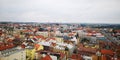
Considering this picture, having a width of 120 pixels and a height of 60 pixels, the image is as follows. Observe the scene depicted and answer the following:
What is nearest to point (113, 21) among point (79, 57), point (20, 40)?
point (79, 57)

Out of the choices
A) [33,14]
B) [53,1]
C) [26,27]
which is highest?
[53,1]

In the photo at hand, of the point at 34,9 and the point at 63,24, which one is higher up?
the point at 34,9

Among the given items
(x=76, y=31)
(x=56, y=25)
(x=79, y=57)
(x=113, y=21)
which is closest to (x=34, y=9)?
(x=56, y=25)

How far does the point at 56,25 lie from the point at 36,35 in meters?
0.66

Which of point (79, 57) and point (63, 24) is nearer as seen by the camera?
point (79, 57)

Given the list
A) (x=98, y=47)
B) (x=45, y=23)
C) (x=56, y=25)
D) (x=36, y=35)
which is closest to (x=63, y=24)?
(x=56, y=25)

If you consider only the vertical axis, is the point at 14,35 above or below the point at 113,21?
below

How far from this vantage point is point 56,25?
4.80 m

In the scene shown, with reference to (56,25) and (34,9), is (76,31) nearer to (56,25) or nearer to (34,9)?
(56,25)

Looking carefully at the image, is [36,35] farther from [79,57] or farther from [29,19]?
[79,57]

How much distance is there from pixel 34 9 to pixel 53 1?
589mm

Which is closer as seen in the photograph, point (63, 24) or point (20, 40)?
point (20, 40)

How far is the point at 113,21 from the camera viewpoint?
4.45 m

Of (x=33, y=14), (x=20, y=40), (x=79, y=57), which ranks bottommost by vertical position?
(x=79, y=57)
